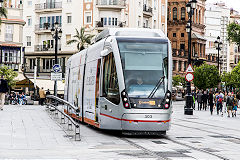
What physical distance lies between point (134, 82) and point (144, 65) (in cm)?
65

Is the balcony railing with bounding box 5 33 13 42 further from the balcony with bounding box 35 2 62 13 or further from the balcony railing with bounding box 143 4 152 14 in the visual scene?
the balcony railing with bounding box 143 4 152 14

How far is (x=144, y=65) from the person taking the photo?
15.0 m

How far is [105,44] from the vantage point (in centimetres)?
1631

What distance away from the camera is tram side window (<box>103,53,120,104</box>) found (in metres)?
15.0

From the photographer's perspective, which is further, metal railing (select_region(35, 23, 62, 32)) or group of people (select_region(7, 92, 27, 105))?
metal railing (select_region(35, 23, 62, 32))

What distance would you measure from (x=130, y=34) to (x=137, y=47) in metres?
0.86

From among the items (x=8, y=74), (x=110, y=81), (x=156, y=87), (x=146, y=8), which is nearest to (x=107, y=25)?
(x=146, y=8)

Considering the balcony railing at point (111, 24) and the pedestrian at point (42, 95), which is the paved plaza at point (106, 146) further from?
the balcony railing at point (111, 24)

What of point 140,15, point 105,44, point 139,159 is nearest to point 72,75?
point 105,44

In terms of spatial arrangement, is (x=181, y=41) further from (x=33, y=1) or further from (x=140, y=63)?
(x=140, y=63)

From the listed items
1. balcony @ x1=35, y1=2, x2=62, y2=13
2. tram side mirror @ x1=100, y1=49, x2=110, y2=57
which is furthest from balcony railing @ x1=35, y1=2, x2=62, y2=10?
tram side mirror @ x1=100, y1=49, x2=110, y2=57

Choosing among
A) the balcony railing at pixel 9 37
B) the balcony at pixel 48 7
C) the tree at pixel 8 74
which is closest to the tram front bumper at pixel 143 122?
the tree at pixel 8 74

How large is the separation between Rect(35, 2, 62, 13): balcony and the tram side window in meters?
56.6

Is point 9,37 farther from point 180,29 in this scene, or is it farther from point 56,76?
point 180,29
